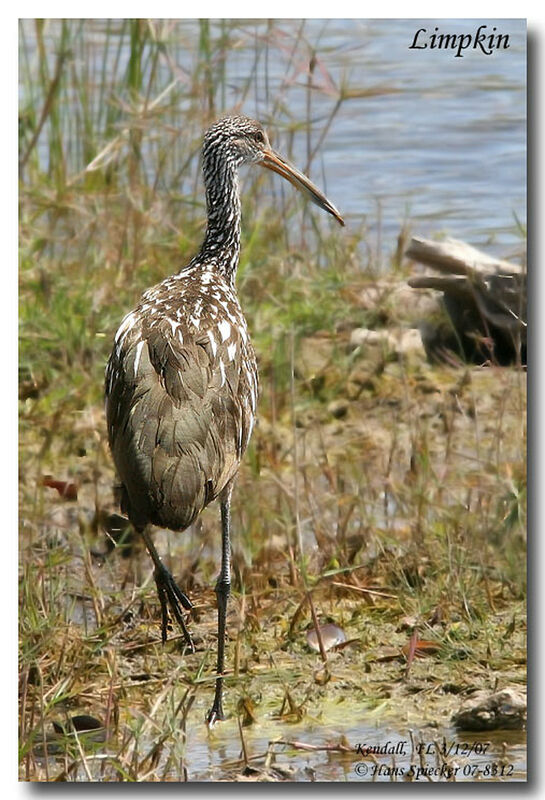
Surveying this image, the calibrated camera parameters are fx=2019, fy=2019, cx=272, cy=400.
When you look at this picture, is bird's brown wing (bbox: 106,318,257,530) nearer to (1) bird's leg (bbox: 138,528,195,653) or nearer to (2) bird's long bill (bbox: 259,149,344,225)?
(1) bird's leg (bbox: 138,528,195,653)

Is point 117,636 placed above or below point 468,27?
below

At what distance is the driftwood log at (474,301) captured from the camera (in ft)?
17.1

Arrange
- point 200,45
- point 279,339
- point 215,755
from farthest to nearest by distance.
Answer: point 279,339
point 200,45
point 215,755

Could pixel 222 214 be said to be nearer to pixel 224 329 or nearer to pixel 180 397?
pixel 224 329

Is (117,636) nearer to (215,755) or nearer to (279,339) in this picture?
(215,755)

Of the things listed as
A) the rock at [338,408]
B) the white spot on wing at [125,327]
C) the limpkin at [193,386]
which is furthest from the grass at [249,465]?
the white spot on wing at [125,327]

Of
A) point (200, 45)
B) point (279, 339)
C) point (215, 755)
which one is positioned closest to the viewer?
point (215, 755)

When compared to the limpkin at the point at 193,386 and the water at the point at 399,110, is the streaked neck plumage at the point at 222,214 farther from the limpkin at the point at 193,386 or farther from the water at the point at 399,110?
the water at the point at 399,110

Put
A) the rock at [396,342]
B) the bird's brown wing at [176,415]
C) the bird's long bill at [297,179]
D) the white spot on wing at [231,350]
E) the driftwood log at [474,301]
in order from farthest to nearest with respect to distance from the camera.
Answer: the rock at [396,342], the bird's long bill at [297,179], the driftwood log at [474,301], the white spot on wing at [231,350], the bird's brown wing at [176,415]

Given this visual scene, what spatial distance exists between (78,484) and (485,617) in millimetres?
1132

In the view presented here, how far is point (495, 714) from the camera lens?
16.1 feet

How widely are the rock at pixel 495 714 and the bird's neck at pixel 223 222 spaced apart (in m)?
1.28
